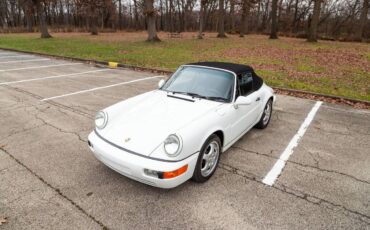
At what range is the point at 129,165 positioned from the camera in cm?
291

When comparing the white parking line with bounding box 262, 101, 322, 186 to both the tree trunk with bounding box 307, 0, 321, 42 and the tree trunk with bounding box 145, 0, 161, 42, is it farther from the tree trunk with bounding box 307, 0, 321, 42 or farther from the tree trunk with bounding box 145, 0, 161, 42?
the tree trunk with bounding box 307, 0, 321, 42

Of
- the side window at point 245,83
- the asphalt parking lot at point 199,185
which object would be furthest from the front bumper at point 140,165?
the side window at point 245,83

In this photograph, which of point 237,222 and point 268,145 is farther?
point 268,145

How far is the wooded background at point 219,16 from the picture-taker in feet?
89.7

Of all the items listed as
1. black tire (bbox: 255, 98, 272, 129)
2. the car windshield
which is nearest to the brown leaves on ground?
the car windshield

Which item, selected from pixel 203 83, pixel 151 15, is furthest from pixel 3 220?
Answer: pixel 151 15

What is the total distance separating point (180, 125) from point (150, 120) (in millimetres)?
445

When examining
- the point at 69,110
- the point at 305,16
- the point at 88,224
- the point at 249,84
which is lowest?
the point at 88,224

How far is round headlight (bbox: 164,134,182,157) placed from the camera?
2.87 m

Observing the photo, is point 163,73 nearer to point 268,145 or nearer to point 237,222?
point 268,145

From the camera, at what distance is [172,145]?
2.90 metres

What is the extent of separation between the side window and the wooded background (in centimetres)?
1883

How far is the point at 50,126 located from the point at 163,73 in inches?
233

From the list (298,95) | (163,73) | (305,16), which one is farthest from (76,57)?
(305,16)
